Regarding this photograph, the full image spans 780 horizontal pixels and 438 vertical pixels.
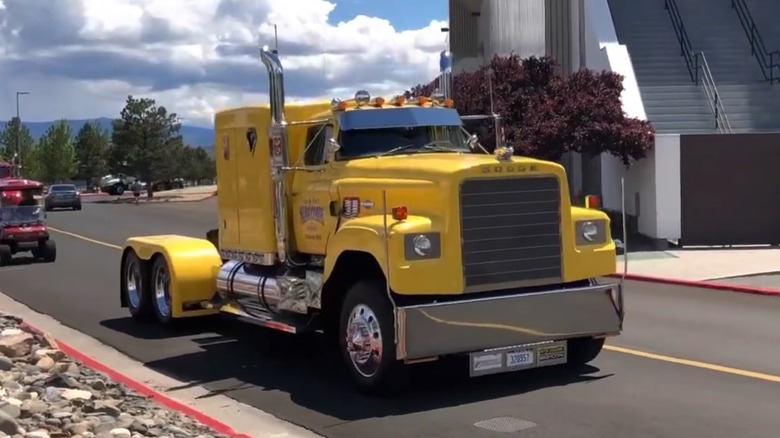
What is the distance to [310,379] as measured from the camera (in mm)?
10648

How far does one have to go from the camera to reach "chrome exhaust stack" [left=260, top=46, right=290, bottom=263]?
36.0ft

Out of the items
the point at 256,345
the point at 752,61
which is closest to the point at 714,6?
the point at 752,61

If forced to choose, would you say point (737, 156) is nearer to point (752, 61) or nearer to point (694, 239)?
point (694, 239)

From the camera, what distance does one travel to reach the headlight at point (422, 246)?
29.6ft

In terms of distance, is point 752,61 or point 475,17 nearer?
point 752,61

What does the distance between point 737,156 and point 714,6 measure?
1169cm

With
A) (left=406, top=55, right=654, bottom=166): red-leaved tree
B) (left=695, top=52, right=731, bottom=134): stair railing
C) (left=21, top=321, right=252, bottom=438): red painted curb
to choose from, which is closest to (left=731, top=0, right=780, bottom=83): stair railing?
(left=695, top=52, right=731, bottom=134): stair railing

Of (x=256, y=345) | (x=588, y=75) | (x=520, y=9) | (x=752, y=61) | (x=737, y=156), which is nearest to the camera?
(x=256, y=345)

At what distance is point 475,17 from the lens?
44.8 m

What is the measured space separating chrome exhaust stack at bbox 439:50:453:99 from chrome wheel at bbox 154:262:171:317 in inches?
174

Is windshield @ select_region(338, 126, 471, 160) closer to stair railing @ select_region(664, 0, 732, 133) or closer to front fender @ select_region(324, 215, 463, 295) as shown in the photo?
front fender @ select_region(324, 215, 463, 295)

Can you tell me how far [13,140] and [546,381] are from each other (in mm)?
88852

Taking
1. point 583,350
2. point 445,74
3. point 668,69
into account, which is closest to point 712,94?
point 668,69

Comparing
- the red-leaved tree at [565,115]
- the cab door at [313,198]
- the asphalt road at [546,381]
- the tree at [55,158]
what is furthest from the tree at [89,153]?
the cab door at [313,198]
